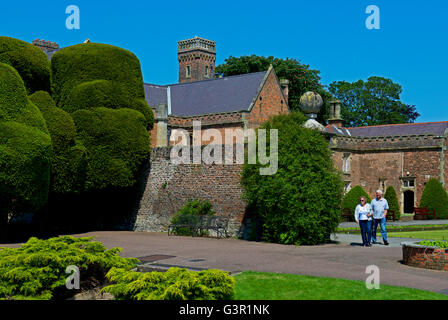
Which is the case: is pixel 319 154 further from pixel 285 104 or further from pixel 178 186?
pixel 285 104

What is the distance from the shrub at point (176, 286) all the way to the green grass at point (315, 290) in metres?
0.46

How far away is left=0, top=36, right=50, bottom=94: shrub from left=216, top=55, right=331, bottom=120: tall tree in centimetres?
3202

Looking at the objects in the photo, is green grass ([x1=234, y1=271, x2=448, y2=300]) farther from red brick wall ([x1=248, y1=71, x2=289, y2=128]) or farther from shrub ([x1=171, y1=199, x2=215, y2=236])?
red brick wall ([x1=248, y1=71, x2=289, y2=128])

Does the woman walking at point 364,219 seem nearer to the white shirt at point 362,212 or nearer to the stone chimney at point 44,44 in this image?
the white shirt at point 362,212

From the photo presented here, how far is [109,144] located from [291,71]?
32440mm

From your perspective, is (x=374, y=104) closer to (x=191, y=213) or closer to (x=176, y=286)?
(x=191, y=213)

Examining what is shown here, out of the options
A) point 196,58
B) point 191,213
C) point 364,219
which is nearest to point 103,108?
point 191,213

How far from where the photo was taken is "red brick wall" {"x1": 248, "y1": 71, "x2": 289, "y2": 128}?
36.2 m

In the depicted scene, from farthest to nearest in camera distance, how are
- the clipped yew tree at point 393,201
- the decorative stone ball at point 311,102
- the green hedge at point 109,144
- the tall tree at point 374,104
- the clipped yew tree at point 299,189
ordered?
the tall tree at point 374,104 < the clipped yew tree at point 393,201 < the green hedge at point 109,144 < the decorative stone ball at point 311,102 < the clipped yew tree at point 299,189

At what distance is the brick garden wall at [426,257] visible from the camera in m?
12.1

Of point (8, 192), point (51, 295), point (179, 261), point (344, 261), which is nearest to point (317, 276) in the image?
point (344, 261)

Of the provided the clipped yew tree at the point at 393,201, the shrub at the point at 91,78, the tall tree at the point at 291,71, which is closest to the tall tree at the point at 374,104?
the tall tree at the point at 291,71

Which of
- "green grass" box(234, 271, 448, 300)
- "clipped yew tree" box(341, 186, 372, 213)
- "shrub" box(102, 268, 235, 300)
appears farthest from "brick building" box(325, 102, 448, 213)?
"shrub" box(102, 268, 235, 300)
